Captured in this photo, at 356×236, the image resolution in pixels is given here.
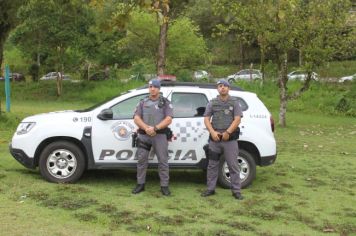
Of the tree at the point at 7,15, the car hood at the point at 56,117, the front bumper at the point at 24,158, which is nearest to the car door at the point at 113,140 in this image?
the car hood at the point at 56,117

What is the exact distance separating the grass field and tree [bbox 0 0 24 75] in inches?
265

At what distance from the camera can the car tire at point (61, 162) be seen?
830 cm

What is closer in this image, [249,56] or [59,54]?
[59,54]

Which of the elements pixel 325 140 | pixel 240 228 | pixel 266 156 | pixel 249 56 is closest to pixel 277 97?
pixel 325 140

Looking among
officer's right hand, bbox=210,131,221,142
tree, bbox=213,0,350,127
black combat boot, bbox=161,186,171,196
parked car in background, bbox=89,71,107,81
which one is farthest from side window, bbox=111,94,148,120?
parked car in background, bbox=89,71,107,81

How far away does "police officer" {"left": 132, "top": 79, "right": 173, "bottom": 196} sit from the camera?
7758 millimetres

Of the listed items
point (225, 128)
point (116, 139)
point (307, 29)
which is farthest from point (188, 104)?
point (307, 29)

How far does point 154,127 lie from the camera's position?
25.4 ft

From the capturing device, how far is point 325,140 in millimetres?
15828

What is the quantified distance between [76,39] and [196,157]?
23222mm

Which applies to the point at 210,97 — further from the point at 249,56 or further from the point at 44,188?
the point at 249,56

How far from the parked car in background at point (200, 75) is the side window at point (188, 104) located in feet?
69.3

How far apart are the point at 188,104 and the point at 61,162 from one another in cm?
211

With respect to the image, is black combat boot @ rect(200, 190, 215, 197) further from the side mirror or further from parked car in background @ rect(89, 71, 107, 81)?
parked car in background @ rect(89, 71, 107, 81)
